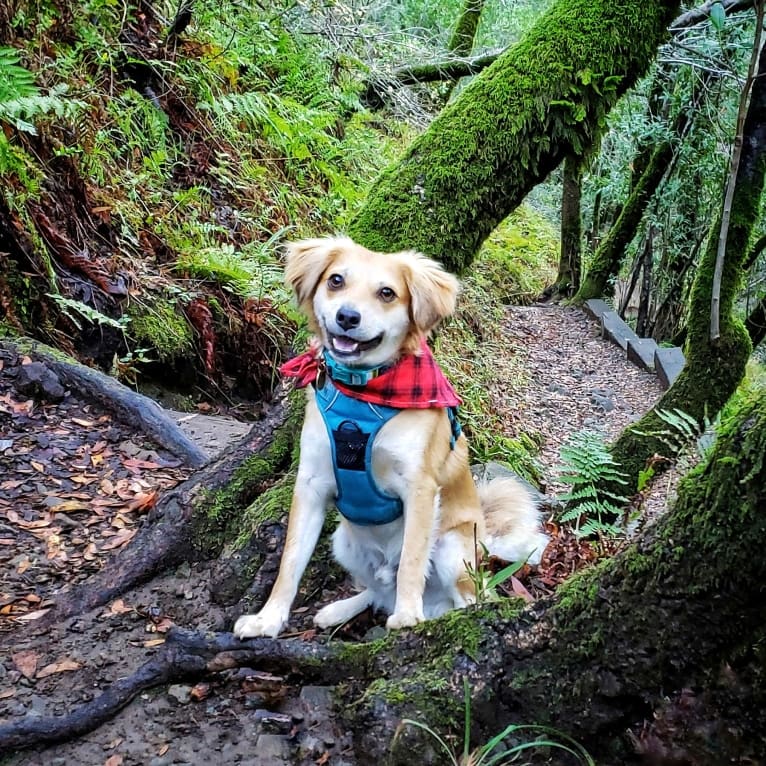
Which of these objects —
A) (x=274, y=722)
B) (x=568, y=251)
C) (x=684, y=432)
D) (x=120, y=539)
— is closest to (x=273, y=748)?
(x=274, y=722)

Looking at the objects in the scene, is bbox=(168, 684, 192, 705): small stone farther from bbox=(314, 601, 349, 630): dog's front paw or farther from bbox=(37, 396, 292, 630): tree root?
bbox=(37, 396, 292, 630): tree root

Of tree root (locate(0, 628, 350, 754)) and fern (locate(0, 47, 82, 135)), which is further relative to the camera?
fern (locate(0, 47, 82, 135))

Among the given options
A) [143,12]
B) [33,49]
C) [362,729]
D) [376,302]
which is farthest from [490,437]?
[143,12]

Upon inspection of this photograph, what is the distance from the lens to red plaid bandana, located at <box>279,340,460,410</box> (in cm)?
314

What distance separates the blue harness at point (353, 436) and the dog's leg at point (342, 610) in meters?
0.44

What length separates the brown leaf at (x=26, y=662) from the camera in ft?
10.1

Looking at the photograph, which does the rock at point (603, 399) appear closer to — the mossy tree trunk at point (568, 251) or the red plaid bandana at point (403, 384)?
the red plaid bandana at point (403, 384)

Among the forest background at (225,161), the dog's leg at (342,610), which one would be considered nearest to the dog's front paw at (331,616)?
the dog's leg at (342,610)

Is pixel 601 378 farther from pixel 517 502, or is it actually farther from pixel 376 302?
pixel 376 302

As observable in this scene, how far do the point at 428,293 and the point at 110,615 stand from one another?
2038 millimetres

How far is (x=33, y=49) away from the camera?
650 cm

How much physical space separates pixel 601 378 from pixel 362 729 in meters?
10.1

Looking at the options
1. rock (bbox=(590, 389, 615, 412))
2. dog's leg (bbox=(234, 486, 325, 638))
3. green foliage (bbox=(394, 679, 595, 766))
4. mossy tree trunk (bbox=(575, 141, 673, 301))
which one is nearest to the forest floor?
dog's leg (bbox=(234, 486, 325, 638))

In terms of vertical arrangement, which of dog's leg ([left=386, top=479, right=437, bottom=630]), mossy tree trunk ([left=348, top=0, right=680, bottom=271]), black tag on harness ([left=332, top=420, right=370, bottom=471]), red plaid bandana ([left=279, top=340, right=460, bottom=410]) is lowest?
dog's leg ([left=386, top=479, right=437, bottom=630])
